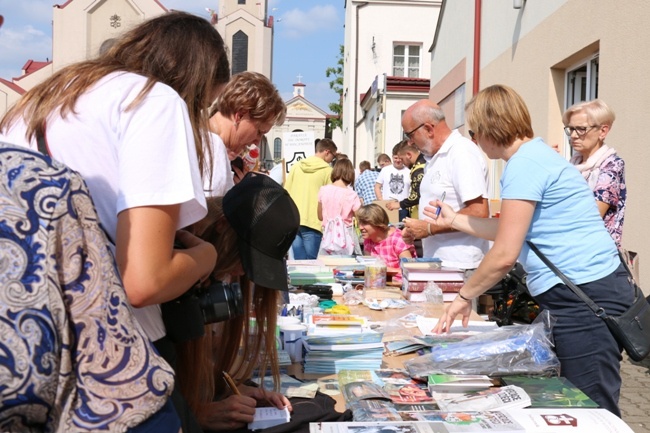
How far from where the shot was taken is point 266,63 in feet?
178

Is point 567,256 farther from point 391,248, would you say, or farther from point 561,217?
point 391,248

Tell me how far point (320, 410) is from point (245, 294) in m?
0.40

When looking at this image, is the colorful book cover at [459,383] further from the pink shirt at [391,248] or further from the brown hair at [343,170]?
the brown hair at [343,170]

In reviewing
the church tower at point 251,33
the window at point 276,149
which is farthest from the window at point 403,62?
the window at point 276,149

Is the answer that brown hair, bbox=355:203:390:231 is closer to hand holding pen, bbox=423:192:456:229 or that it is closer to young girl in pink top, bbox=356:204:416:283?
young girl in pink top, bbox=356:204:416:283

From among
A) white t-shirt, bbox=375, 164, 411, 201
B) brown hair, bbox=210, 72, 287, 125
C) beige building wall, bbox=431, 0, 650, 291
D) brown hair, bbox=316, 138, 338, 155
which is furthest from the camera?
white t-shirt, bbox=375, 164, 411, 201

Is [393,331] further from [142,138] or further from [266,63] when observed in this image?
[266,63]

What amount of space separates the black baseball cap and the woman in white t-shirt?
29cm

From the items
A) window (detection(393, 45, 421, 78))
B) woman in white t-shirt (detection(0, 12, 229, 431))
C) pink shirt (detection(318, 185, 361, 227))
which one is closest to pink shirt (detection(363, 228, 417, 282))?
pink shirt (detection(318, 185, 361, 227))

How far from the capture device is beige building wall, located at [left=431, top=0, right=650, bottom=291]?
17.5 ft

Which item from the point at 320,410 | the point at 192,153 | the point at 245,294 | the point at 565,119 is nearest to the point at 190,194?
the point at 192,153

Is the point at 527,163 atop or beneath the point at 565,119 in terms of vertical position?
beneath

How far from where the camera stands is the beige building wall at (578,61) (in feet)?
17.5

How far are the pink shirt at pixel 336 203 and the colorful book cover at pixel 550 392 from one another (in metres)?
4.46
